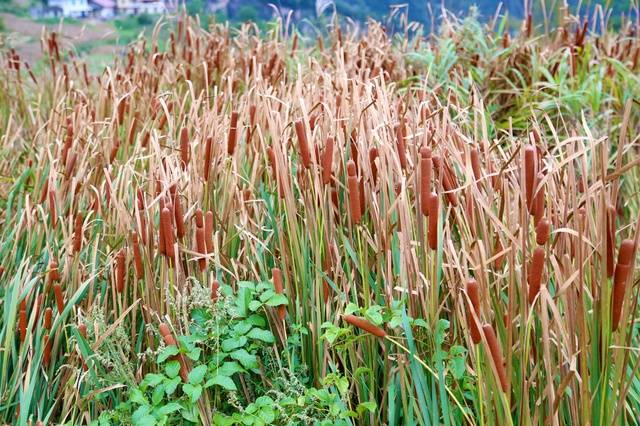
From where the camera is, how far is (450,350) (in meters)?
1.87

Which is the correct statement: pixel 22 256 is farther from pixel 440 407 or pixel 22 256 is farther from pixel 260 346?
pixel 440 407

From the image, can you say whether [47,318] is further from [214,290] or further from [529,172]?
[529,172]

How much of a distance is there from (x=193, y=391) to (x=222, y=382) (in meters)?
0.07

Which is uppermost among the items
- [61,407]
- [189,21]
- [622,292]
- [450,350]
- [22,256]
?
[189,21]

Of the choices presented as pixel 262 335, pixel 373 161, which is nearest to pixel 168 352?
pixel 262 335

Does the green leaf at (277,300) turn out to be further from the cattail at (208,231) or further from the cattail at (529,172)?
the cattail at (529,172)

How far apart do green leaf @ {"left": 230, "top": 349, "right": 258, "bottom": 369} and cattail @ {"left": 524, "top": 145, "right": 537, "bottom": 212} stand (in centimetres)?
86

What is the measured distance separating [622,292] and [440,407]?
635mm

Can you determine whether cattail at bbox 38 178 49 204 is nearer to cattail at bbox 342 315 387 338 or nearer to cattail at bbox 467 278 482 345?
cattail at bbox 342 315 387 338

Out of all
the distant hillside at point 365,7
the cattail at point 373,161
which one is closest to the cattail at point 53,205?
the cattail at point 373,161

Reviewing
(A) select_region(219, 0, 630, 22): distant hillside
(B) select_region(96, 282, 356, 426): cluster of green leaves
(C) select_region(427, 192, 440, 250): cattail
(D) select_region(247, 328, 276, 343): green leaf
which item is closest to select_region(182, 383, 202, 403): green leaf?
(B) select_region(96, 282, 356, 426): cluster of green leaves

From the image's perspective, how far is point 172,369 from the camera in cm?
201

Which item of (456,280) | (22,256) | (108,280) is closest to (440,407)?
(456,280)

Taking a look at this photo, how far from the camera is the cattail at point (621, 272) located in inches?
54.5
